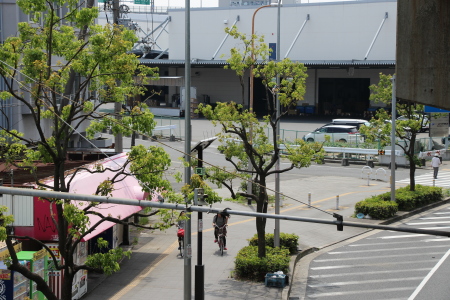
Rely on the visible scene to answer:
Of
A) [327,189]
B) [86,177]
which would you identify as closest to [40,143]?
[86,177]

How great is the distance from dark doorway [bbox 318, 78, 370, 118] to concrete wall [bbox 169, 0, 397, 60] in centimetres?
892

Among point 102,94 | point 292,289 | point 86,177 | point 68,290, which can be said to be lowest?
point 292,289

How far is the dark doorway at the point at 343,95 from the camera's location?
238ft

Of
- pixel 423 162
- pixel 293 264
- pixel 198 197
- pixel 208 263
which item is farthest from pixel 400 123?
pixel 198 197

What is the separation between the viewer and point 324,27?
2514 inches

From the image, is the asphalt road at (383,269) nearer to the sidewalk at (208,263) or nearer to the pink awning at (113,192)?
the sidewalk at (208,263)

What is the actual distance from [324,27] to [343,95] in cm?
1279

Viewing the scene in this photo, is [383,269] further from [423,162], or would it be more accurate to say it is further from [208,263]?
[423,162]

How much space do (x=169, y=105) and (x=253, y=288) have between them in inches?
2197

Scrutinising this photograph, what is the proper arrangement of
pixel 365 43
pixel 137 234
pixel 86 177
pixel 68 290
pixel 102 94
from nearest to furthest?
pixel 68 290 < pixel 102 94 < pixel 86 177 < pixel 137 234 < pixel 365 43

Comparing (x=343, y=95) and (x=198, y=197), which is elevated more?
(x=343, y=95)

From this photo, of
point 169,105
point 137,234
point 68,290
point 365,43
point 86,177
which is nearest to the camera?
point 68,290

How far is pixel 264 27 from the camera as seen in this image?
65.6 m

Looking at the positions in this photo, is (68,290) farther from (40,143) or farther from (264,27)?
(264,27)
